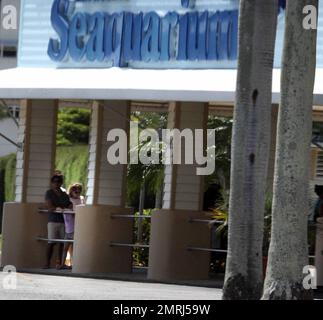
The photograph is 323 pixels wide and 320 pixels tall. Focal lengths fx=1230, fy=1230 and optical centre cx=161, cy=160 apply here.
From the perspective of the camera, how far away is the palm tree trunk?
51.4 feet

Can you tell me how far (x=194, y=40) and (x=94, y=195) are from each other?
11.1 feet

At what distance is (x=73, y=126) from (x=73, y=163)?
11.8 m

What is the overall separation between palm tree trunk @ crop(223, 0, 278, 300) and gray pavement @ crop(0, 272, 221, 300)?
1.44 metres

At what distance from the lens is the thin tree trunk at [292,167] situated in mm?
14641

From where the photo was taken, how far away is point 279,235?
14664mm

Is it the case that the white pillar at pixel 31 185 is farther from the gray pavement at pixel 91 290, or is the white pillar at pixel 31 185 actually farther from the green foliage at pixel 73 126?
the green foliage at pixel 73 126

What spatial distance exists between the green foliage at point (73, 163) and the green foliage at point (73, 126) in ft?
31.0

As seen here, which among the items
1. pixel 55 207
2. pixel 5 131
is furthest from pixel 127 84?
pixel 5 131

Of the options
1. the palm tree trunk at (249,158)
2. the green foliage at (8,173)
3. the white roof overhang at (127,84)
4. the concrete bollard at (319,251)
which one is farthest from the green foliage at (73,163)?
the palm tree trunk at (249,158)

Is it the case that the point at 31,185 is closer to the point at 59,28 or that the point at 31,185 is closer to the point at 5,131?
the point at 59,28
